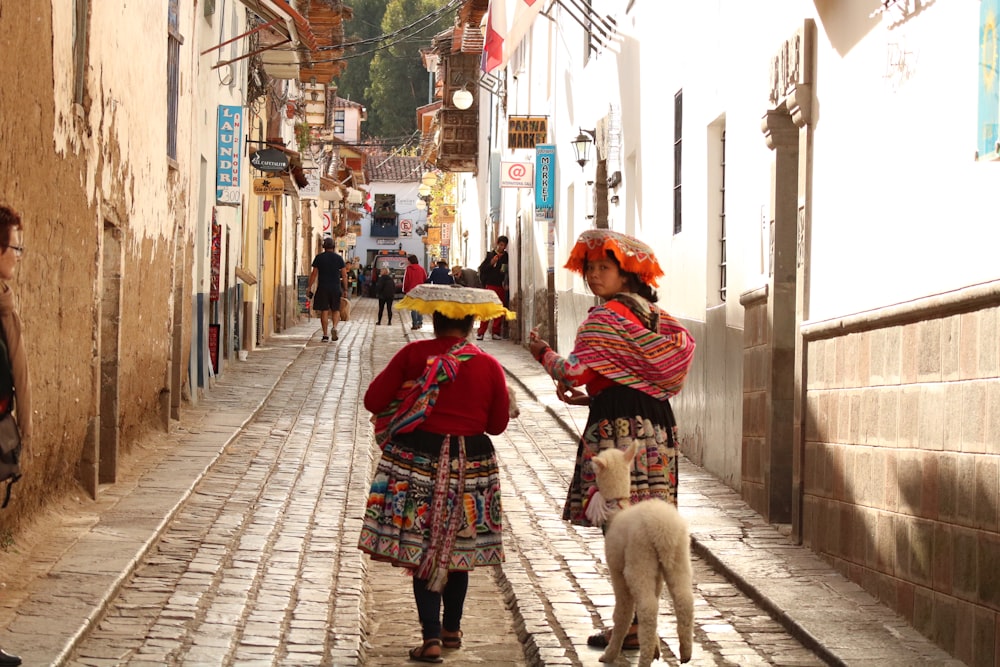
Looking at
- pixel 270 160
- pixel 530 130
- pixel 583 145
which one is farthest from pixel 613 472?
pixel 530 130

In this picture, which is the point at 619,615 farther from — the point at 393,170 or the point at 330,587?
the point at 393,170

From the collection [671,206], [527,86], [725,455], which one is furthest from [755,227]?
[527,86]

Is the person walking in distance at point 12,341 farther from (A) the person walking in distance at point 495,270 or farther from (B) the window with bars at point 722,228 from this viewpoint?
(A) the person walking in distance at point 495,270

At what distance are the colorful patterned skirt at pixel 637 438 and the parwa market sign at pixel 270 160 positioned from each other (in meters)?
17.6

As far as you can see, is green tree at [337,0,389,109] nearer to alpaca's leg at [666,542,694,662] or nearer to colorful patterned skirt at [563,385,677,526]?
colorful patterned skirt at [563,385,677,526]

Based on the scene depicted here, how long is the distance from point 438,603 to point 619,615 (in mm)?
850

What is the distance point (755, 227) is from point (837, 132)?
224cm

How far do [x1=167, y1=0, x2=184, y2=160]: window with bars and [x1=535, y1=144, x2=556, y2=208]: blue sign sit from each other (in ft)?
34.8

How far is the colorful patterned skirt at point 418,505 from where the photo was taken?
6.43 meters

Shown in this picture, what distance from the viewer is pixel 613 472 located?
610 cm

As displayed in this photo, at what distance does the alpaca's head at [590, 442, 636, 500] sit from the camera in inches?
240

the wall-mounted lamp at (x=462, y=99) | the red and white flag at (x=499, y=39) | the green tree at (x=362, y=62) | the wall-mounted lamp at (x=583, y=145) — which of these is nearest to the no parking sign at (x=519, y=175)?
the red and white flag at (x=499, y=39)

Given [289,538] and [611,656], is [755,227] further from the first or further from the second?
[611,656]

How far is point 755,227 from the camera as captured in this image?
11.0 meters
